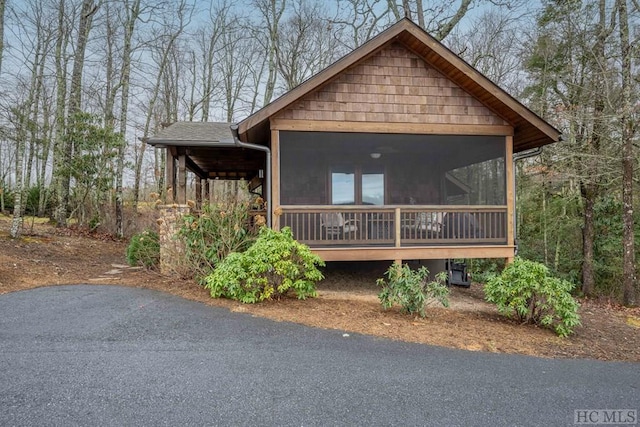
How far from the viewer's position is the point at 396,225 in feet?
23.9

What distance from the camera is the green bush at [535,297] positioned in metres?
5.13

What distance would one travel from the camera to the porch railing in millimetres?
7191

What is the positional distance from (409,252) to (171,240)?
477 centimetres

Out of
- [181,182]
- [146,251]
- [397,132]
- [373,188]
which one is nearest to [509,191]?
[397,132]

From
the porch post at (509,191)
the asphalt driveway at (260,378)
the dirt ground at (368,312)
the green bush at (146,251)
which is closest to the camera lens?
the asphalt driveway at (260,378)

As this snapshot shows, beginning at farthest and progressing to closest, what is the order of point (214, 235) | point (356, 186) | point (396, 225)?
point (356, 186) → point (396, 225) → point (214, 235)

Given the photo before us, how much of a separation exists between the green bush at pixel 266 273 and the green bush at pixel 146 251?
2806mm

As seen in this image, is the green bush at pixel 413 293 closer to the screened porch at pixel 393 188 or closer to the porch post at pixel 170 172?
the screened porch at pixel 393 188

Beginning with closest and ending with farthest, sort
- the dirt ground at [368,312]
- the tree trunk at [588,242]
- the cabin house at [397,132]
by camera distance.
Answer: the dirt ground at [368,312] < the cabin house at [397,132] < the tree trunk at [588,242]

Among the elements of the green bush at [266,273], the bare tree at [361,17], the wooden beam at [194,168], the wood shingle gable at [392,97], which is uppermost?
the bare tree at [361,17]

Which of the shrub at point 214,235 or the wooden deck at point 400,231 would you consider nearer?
the shrub at point 214,235

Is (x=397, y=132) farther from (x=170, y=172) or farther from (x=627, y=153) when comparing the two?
(x=627, y=153)

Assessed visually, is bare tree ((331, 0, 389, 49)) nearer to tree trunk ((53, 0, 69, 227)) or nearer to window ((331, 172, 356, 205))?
window ((331, 172, 356, 205))

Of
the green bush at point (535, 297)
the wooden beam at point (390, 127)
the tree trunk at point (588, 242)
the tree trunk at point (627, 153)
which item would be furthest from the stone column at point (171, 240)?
the tree trunk at point (588, 242)
